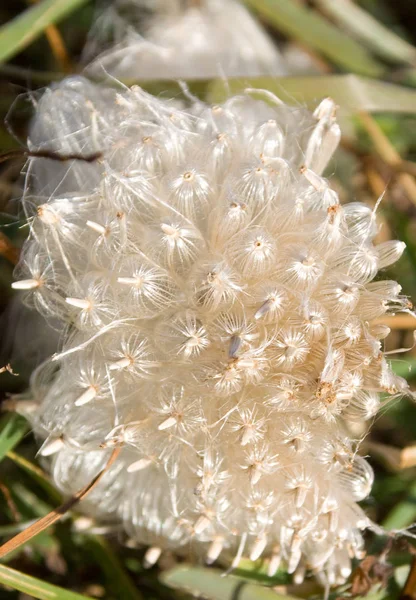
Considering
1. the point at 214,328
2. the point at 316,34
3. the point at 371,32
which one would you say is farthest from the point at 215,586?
the point at 371,32

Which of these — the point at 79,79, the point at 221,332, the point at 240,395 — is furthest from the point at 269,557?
the point at 79,79

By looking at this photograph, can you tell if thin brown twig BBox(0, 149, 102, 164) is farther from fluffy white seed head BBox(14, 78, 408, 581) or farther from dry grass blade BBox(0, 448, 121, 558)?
dry grass blade BBox(0, 448, 121, 558)

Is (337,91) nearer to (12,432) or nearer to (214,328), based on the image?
(214,328)

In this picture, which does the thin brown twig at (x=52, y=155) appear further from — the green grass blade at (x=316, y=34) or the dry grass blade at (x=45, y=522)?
the green grass blade at (x=316, y=34)

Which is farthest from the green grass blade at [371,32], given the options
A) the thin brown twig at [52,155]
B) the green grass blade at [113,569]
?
the green grass blade at [113,569]

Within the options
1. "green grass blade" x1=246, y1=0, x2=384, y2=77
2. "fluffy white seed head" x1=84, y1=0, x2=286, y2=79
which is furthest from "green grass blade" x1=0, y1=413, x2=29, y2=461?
"green grass blade" x1=246, y1=0, x2=384, y2=77

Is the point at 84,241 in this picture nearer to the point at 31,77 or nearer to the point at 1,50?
the point at 1,50
